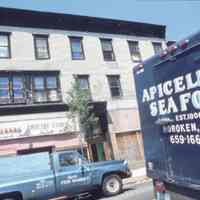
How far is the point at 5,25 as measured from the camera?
60.8ft

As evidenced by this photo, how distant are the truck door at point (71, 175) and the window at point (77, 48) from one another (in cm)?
1109

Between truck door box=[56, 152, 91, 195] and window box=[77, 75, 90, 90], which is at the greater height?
window box=[77, 75, 90, 90]

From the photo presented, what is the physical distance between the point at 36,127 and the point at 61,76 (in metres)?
3.92

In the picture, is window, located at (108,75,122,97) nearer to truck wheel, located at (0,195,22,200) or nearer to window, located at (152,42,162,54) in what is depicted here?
window, located at (152,42,162,54)

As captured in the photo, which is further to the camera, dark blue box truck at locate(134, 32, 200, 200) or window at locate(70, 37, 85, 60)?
window at locate(70, 37, 85, 60)

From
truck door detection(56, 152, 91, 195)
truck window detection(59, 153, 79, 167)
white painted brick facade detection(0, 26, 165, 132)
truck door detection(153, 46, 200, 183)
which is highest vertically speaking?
white painted brick facade detection(0, 26, 165, 132)

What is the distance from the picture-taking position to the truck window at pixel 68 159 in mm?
10203

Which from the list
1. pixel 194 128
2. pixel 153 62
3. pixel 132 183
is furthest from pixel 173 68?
pixel 132 183

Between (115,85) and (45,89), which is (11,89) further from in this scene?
(115,85)

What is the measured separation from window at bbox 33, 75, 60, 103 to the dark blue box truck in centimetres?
1384

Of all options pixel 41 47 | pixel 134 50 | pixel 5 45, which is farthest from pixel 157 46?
pixel 5 45

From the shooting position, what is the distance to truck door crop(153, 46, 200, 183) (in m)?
3.93

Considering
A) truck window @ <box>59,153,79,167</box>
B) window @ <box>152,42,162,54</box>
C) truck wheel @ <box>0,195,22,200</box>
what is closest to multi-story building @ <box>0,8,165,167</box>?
window @ <box>152,42,162,54</box>

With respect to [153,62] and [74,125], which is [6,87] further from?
[153,62]
